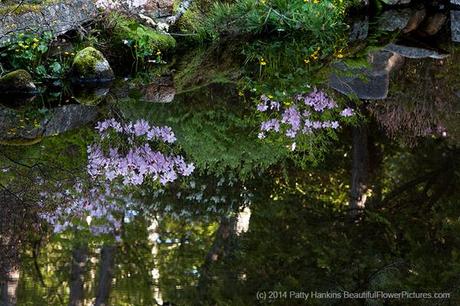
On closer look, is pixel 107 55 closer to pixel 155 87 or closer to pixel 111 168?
pixel 155 87

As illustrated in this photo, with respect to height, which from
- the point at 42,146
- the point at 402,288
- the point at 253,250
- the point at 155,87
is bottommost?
the point at 402,288

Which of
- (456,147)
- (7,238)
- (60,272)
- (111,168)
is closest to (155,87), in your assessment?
(111,168)

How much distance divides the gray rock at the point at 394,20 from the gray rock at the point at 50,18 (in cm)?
358

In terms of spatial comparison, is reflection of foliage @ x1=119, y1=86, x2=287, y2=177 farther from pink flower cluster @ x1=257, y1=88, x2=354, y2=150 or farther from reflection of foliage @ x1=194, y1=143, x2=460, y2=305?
reflection of foliage @ x1=194, y1=143, x2=460, y2=305

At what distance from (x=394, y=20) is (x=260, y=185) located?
9.51ft

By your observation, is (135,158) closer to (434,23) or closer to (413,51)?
(413,51)

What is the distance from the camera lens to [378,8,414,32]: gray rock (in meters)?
8.48

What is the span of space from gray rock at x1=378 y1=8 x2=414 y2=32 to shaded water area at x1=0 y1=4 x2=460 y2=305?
28mm

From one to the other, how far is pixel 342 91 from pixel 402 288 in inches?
105

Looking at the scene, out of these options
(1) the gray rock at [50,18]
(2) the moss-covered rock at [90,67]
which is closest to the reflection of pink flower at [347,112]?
(2) the moss-covered rock at [90,67]

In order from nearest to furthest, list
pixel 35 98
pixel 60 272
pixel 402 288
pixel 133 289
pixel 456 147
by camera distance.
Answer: pixel 35 98 → pixel 402 288 → pixel 456 147 → pixel 133 289 → pixel 60 272

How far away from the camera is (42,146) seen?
23.0 feet

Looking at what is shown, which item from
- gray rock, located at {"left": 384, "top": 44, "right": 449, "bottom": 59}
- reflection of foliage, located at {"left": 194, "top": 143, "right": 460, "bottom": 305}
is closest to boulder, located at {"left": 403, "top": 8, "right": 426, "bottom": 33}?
gray rock, located at {"left": 384, "top": 44, "right": 449, "bottom": 59}

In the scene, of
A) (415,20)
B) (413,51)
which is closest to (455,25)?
(415,20)
